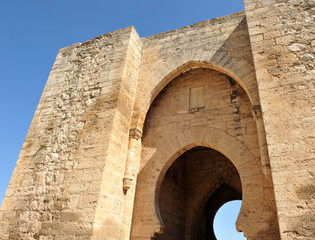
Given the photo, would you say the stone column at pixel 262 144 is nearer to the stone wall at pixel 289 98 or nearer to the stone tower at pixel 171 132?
the stone tower at pixel 171 132

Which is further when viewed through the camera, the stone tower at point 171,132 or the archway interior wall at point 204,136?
the archway interior wall at point 204,136

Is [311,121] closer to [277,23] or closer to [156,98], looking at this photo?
[277,23]

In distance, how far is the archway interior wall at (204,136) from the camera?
13.7 feet

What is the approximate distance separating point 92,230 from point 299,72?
143 inches

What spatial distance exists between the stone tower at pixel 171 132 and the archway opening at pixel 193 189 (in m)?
0.04

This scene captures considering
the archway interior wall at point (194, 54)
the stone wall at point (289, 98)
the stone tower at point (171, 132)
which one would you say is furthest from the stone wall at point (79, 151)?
the stone wall at point (289, 98)

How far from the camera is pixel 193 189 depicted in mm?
6828

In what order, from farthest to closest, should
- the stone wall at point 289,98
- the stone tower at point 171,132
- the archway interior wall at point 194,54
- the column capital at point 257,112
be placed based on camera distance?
the archway interior wall at point 194,54
the column capital at point 257,112
the stone tower at point 171,132
the stone wall at point 289,98

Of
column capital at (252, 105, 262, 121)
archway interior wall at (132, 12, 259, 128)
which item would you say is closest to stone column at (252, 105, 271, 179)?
column capital at (252, 105, 262, 121)

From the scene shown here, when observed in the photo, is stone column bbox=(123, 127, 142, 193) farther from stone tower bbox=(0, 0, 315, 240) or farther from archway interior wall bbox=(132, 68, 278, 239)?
archway interior wall bbox=(132, 68, 278, 239)

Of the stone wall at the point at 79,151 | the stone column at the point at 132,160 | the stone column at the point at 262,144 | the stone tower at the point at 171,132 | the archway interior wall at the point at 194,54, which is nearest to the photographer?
the stone tower at the point at 171,132

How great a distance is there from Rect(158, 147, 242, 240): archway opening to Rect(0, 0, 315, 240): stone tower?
0.04 metres

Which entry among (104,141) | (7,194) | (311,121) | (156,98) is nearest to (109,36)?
(156,98)

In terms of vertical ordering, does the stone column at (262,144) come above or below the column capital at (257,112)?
below
